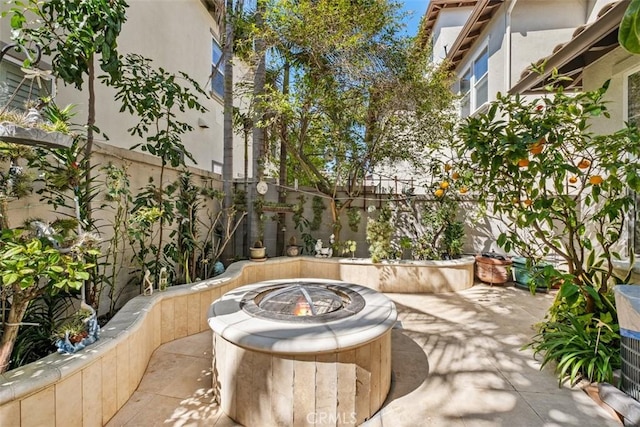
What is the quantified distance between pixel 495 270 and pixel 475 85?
5.45 meters

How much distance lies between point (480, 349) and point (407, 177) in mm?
5496

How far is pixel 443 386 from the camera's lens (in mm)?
2721

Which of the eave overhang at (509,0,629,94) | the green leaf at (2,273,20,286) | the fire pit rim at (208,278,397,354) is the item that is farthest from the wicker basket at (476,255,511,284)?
the green leaf at (2,273,20,286)

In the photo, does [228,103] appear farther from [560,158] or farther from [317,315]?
[560,158]

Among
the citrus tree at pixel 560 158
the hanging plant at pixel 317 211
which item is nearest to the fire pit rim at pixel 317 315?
the citrus tree at pixel 560 158

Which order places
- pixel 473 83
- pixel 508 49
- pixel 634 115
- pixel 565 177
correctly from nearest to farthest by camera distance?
1. pixel 565 177
2. pixel 634 115
3. pixel 508 49
4. pixel 473 83

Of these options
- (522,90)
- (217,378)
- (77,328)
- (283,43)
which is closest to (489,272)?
(522,90)

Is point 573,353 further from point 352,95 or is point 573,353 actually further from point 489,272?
point 352,95

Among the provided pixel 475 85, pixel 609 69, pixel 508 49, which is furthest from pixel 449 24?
pixel 609 69

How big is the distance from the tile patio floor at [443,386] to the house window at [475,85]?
6304 millimetres

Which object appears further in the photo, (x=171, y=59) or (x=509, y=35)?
(x=509, y=35)

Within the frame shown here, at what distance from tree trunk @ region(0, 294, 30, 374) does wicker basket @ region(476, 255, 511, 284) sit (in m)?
7.12

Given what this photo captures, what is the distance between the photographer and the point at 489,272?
6.11m

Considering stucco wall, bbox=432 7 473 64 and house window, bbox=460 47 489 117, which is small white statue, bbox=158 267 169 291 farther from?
stucco wall, bbox=432 7 473 64
